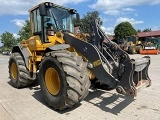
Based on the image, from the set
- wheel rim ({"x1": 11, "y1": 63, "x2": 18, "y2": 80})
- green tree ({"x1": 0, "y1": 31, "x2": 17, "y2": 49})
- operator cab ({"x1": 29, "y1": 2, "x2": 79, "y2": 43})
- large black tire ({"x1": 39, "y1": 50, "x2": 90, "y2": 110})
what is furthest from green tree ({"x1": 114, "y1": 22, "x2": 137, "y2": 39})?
large black tire ({"x1": 39, "y1": 50, "x2": 90, "y2": 110})

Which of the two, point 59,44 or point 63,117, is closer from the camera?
point 63,117

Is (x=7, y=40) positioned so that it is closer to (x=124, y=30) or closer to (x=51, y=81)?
(x=124, y=30)

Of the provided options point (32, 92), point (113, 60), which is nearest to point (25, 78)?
point (32, 92)

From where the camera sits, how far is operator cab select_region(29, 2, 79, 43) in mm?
6016

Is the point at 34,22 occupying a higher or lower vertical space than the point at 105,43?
higher

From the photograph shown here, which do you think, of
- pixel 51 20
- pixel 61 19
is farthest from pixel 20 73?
pixel 61 19

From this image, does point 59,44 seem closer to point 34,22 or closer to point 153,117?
point 34,22

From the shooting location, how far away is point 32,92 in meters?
6.57

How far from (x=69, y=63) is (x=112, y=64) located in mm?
1153

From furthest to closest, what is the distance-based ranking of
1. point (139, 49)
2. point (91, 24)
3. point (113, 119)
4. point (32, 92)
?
point (139, 49) → point (32, 92) → point (91, 24) → point (113, 119)

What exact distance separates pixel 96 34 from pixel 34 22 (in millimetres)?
2807

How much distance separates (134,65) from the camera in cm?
440

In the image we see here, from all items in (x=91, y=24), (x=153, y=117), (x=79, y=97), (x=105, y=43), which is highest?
(x=91, y=24)

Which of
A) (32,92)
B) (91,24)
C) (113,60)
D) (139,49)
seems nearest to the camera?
(113,60)
